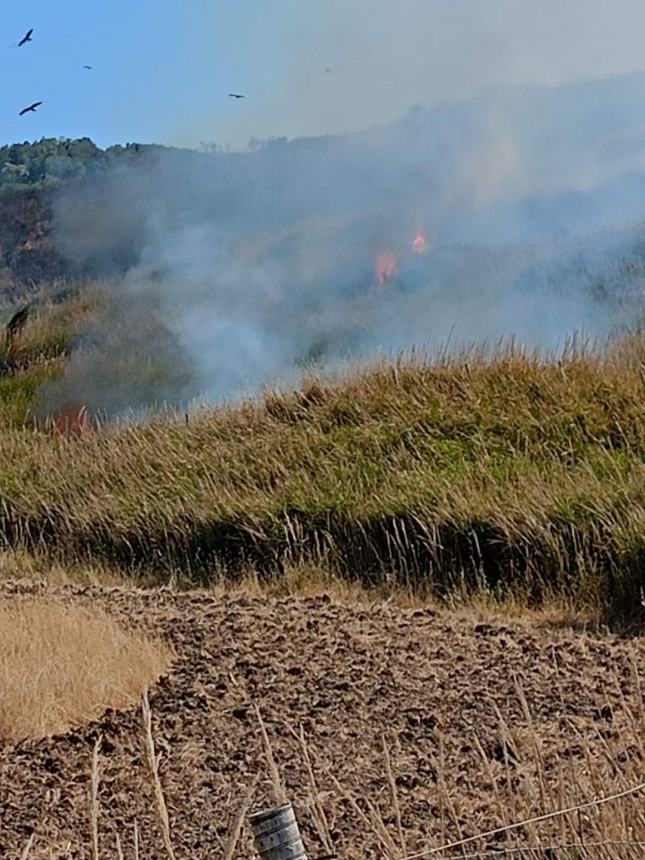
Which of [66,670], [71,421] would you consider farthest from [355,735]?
[71,421]

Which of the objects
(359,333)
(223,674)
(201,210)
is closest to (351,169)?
(201,210)

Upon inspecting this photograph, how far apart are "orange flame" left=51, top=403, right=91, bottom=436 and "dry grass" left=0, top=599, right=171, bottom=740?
26.7 feet

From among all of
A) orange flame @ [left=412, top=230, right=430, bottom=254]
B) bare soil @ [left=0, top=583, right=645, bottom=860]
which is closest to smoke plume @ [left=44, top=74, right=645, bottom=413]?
orange flame @ [left=412, top=230, right=430, bottom=254]

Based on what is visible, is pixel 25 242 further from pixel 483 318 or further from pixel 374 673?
pixel 374 673

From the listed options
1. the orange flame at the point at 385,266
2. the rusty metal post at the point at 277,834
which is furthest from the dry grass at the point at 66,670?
the orange flame at the point at 385,266

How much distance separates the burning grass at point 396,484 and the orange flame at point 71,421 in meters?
1.13

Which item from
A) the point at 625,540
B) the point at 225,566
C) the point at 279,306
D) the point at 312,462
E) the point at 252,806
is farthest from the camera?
the point at 279,306

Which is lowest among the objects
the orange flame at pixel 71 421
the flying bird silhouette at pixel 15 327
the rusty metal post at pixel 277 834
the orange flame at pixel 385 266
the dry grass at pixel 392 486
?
the dry grass at pixel 392 486

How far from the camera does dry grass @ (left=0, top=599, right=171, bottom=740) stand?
6.02 m

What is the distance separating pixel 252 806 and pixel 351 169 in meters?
23.4

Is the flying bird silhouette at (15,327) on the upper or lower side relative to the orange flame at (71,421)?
upper

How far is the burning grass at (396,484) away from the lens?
9117mm

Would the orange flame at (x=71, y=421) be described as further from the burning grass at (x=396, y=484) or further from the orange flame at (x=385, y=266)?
the orange flame at (x=385, y=266)

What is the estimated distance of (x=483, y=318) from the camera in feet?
66.7
